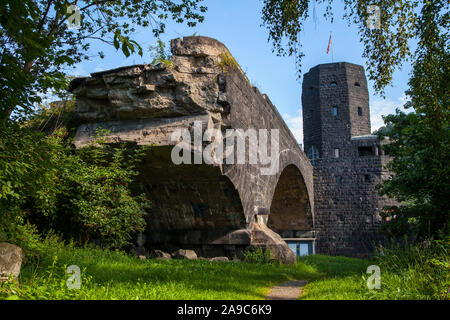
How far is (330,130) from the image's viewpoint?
81.1 feet

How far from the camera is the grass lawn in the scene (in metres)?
3.62

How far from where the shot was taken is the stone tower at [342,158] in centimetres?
2261

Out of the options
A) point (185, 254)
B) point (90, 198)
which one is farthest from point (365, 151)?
point (90, 198)

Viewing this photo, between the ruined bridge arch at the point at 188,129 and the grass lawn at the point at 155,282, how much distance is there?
165 cm

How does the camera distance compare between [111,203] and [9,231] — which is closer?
[9,231]

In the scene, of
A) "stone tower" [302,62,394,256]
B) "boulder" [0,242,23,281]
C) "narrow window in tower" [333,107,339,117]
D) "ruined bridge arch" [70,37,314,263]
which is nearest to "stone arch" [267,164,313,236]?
"stone tower" [302,62,394,256]

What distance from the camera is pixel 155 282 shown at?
4621mm

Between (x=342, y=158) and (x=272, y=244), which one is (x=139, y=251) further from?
(x=342, y=158)

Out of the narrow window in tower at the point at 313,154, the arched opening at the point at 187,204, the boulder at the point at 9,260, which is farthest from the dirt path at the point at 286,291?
the narrow window in tower at the point at 313,154

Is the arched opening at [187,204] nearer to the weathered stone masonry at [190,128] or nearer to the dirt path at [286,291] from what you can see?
the weathered stone masonry at [190,128]

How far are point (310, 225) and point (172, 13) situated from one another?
16.1 m

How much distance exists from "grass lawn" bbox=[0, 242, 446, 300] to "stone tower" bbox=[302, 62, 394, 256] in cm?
1632
